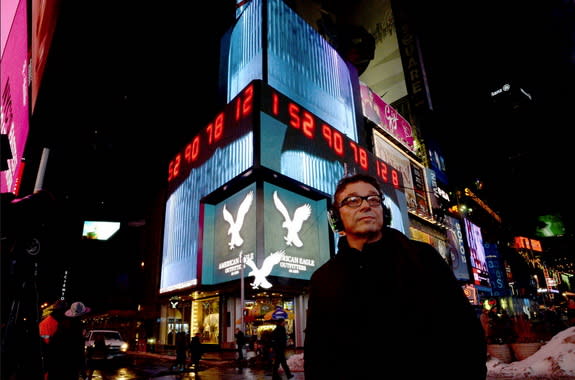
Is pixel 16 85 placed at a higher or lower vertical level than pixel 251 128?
lower

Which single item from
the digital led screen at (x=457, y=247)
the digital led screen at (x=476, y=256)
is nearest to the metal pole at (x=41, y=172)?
the digital led screen at (x=457, y=247)

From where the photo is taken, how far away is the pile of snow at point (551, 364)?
6.67 meters

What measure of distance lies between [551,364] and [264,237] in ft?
43.7

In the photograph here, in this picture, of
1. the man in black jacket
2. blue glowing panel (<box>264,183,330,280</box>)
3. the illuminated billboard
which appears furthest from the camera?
the illuminated billboard

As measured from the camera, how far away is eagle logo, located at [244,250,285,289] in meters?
17.4

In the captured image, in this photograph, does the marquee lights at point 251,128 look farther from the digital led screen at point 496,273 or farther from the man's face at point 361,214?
the digital led screen at point 496,273

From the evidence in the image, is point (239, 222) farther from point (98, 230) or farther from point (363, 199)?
point (363, 199)

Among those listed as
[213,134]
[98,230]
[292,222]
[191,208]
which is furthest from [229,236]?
[98,230]

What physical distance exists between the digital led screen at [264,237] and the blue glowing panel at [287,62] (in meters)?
8.29

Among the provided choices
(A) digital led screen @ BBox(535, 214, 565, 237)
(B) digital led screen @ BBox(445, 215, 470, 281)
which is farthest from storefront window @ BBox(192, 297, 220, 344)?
(A) digital led screen @ BBox(535, 214, 565, 237)

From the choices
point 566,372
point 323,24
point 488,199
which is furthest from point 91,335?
point 488,199

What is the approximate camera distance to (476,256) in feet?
140

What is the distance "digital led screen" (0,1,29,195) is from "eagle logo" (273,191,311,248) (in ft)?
42.8

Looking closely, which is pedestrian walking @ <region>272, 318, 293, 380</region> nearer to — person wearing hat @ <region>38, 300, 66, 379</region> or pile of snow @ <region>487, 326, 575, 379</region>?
pile of snow @ <region>487, 326, 575, 379</region>
